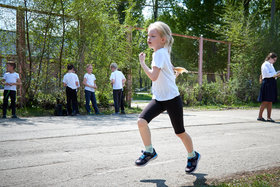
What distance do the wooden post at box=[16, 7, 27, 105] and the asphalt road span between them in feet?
9.53

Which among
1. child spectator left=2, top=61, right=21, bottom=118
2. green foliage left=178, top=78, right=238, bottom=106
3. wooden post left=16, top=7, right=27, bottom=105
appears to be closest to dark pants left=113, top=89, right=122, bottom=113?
wooden post left=16, top=7, right=27, bottom=105

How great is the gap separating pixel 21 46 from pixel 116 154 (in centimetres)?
696

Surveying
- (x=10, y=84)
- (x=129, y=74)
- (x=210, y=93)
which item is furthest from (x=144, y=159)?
(x=210, y=93)

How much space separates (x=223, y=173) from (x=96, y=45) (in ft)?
27.6

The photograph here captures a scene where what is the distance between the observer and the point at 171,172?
3.76 m

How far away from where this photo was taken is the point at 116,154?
15.2 ft

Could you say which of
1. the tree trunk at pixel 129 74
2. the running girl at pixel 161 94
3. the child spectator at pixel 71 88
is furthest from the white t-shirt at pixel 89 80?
the running girl at pixel 161 94

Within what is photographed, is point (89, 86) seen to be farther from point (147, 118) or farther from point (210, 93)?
point (210, 93)

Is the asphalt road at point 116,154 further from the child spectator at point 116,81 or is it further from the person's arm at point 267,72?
the child spectator at point 116,81

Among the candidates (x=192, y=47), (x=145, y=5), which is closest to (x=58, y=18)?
(x=192, y=47)

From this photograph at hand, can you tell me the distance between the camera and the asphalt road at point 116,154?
3471mm

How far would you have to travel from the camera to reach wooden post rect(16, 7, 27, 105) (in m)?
9.98

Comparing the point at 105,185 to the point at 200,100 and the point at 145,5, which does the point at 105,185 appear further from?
the point at 145,5

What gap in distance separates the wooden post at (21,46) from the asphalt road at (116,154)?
2.90 m
